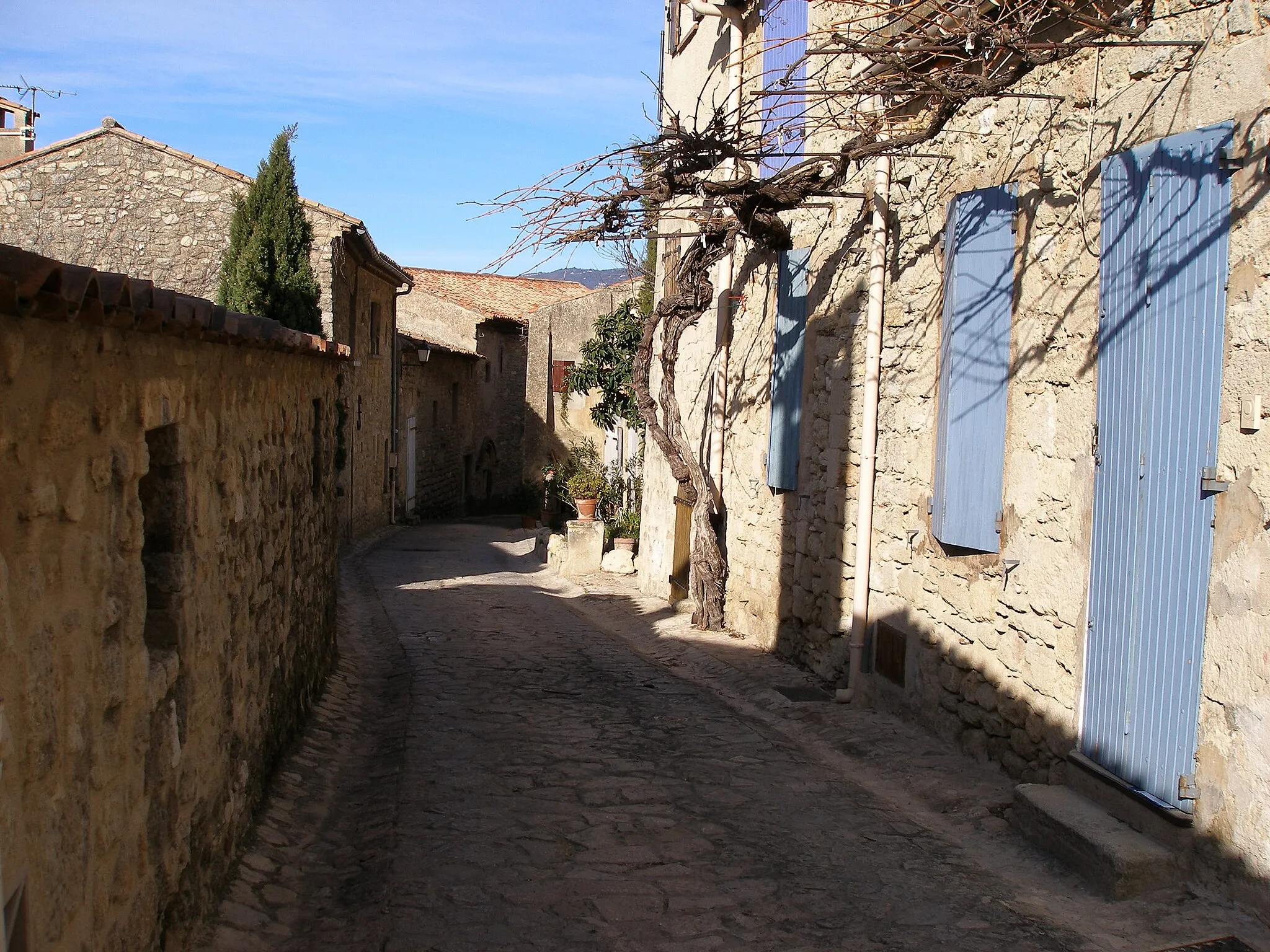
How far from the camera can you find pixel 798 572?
912 cm

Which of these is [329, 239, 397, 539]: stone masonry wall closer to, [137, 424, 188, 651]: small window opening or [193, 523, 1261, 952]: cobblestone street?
[193, 523, 1261, 952]: cobblestone street

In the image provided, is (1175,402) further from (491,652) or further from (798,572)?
(491,652)

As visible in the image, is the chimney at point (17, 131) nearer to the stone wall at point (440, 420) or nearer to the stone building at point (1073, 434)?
the stone wall at point (440, 420)

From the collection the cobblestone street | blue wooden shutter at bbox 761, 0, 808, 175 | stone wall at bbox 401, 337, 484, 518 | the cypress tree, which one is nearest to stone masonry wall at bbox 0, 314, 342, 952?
the cobblestone street

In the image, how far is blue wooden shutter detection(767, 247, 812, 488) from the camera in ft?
30.2

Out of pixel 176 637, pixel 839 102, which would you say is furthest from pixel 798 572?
pixel 176 637

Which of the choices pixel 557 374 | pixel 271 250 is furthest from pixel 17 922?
pixel 557 374

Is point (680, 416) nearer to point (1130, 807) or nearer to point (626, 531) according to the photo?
point (626, 531)

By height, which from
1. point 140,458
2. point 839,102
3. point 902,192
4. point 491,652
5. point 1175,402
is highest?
point 839,102

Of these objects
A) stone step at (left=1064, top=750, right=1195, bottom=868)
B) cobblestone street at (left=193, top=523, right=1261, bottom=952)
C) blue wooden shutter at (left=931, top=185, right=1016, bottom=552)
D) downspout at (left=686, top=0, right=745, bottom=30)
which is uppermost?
downspout at (left=686, top=0, right=745, bottom=30)

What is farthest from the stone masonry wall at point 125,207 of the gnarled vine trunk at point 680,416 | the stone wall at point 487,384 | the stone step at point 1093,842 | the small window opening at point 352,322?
the stone step at point 1093,842

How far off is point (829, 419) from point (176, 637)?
226 inches

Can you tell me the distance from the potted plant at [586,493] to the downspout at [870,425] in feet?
28.2

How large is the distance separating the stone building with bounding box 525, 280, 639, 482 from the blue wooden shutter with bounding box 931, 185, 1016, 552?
23.3 metres
